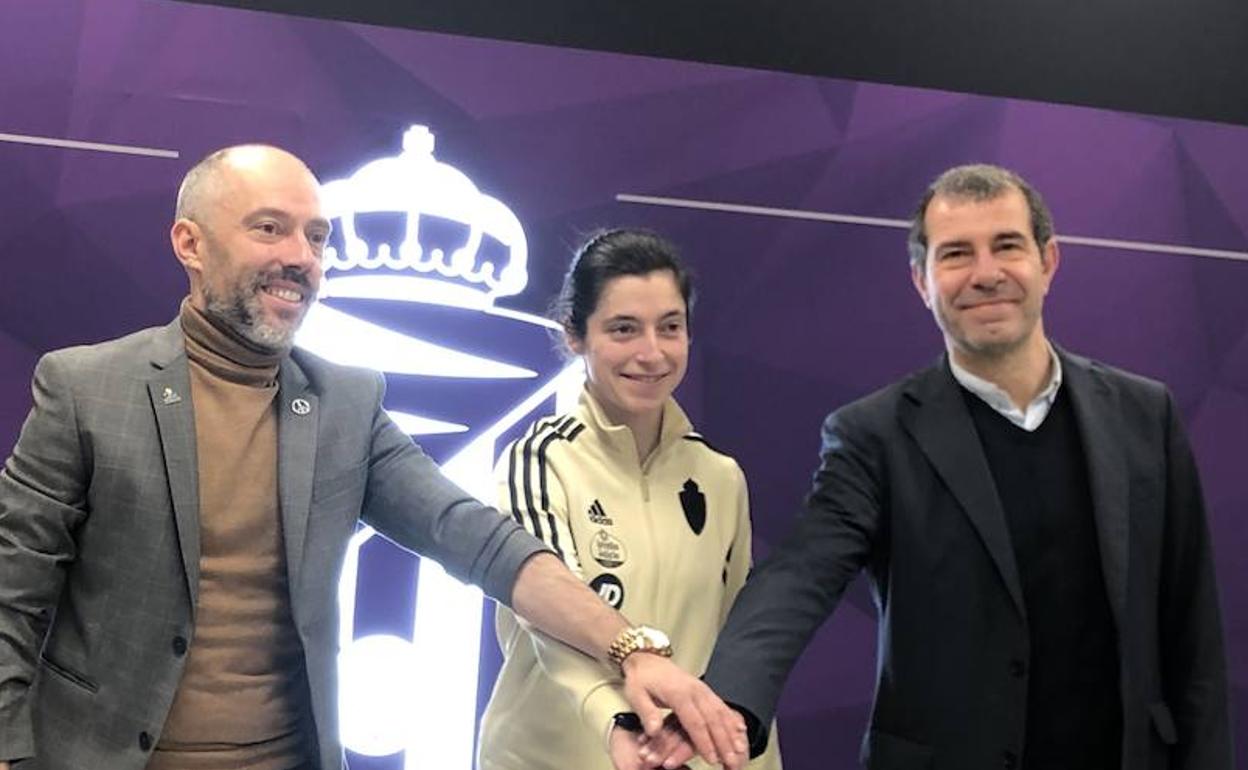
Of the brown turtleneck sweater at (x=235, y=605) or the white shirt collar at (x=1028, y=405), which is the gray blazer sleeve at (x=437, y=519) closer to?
the brown turtleneck sweater at (x=235, y=605)

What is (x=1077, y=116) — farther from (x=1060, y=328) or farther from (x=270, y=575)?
(x=270, y=575)

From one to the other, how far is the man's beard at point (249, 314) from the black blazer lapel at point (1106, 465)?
1317 millimetres

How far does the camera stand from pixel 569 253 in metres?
3.03

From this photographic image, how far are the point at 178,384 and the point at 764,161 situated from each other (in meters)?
1.89

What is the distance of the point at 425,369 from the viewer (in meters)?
2.95

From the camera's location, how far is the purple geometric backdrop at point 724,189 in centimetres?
285

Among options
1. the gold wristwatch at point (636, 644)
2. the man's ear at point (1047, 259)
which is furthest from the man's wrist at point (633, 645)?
the man's ear at point (1047, 259)

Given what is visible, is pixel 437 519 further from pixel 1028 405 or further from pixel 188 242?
pixel 1028 405

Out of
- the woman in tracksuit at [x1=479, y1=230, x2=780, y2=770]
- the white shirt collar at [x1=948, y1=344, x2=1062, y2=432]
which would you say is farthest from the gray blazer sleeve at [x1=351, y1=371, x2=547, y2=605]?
the white shirt collar at [x1=948, y1=344, x2=1062, y2=432]

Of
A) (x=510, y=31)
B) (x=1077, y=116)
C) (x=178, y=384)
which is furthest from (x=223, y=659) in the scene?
(x=1077, y=116)

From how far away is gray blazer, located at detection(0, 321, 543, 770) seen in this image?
1.58 meters

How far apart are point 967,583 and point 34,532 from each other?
1.42 metres

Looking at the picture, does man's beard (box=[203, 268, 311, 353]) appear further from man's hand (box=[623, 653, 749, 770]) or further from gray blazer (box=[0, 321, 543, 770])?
man's hand (box=[623, 653, 749, 770])

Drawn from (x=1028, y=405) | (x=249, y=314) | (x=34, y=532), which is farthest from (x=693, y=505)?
(x=34, y=532)
